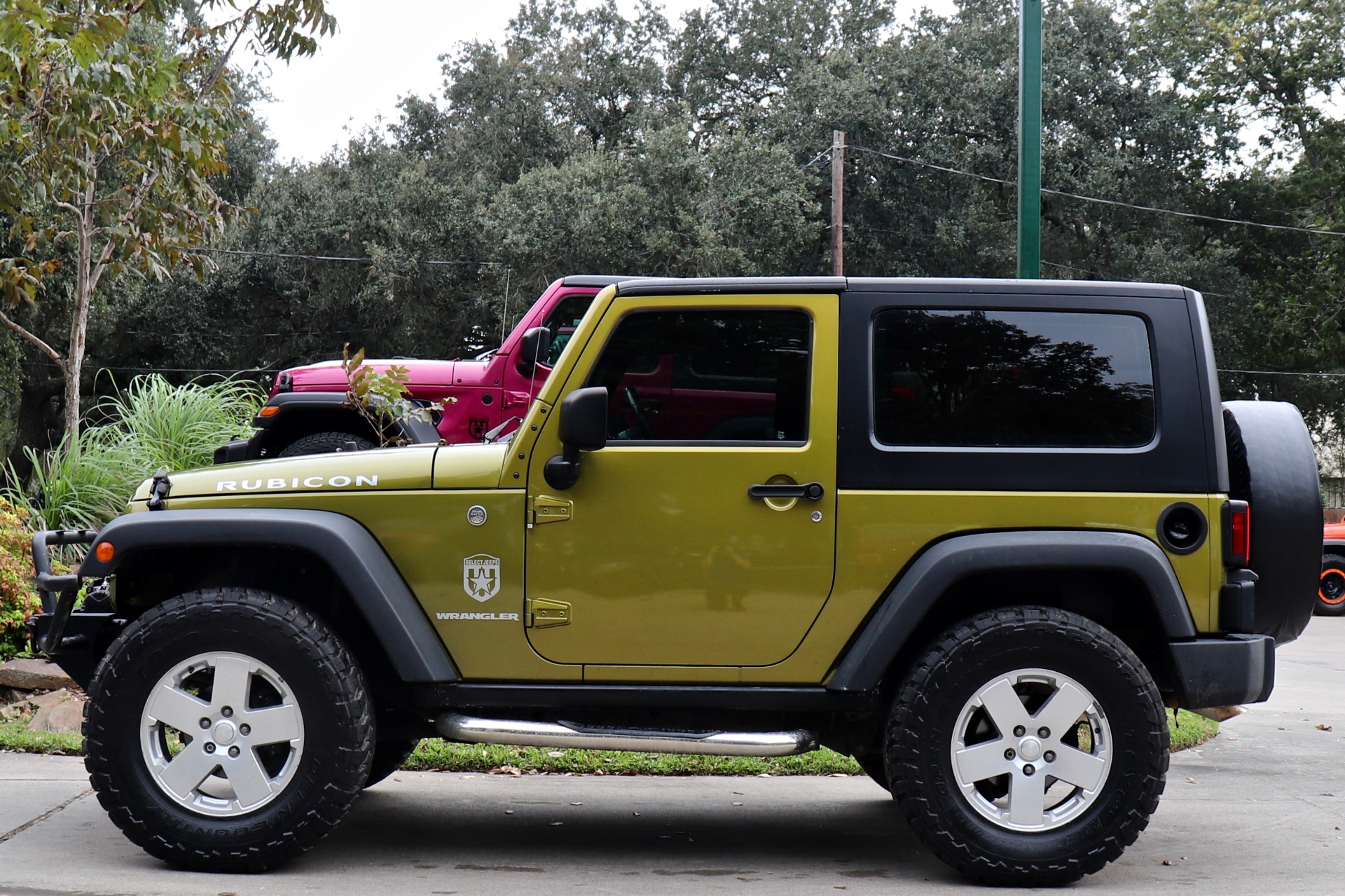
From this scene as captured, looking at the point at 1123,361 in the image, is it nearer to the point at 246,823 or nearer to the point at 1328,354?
Result: the point at 246,823

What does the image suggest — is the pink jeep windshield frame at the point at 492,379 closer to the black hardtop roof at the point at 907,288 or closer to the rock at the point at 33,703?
the rock at the point at 33,703

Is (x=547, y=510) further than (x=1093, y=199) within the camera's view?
No

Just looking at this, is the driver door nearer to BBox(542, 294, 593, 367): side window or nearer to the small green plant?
the small green plant

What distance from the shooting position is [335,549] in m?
4.38

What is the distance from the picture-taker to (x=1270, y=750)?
23.9ft

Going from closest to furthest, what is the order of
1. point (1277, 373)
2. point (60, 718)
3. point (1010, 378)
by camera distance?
point (1010, 378) < point (60, 718) < point (1277, 373)

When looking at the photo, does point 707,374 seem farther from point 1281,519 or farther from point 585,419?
point 1281,519

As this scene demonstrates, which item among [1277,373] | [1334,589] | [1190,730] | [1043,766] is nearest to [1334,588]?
[1334,589]

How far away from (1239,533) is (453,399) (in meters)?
6.33

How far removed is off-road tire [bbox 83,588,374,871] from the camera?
437 cm

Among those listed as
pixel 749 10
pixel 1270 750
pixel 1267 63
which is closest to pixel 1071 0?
pixel 1267 63

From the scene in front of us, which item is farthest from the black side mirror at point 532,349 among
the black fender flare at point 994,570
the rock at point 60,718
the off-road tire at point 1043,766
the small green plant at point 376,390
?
the off-road tire at point 1043,766

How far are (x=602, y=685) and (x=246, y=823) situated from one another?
1.28 metres

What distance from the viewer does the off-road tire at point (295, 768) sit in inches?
172
